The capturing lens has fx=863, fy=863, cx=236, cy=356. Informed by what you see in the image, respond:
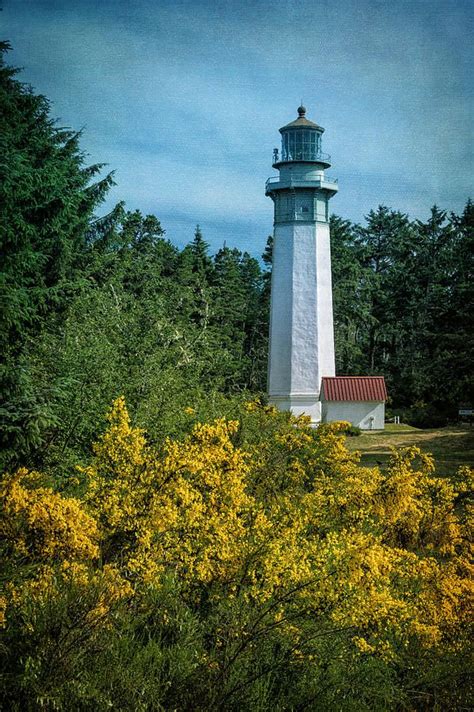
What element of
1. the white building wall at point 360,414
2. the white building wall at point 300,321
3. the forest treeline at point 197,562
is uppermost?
the white building wall at point 300,321

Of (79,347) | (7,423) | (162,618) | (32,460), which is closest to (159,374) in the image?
(79,347)

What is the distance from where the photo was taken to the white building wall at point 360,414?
98.9 ft

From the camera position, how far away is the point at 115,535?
610cm

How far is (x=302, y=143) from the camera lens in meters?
30.7

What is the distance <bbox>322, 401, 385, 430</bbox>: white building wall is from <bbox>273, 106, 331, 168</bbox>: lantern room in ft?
28.4

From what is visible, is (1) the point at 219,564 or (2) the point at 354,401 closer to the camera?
(1) the point at 219,564

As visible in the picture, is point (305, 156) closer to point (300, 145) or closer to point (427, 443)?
point (300, 145)

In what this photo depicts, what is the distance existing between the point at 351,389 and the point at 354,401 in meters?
0.44

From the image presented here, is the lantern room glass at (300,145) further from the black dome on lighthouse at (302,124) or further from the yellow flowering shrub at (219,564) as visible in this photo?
the yellow flowering shrub at (219,564)

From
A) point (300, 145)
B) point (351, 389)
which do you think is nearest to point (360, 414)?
point (351, 389)

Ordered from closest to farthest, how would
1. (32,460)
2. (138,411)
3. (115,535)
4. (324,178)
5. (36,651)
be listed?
(36,651)
(115,535)
(32,460)
(138,411)
(324,178)

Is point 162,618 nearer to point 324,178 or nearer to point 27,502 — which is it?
point 27,502

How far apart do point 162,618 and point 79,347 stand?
6.16 m

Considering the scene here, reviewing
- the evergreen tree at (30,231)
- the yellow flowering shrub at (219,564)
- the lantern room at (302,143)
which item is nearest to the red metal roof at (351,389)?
the lantern room at (302,143)
